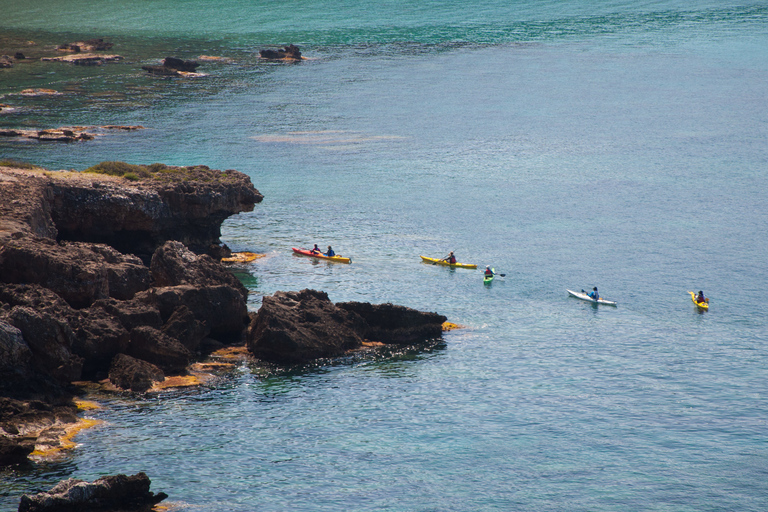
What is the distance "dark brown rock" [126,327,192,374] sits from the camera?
50.6 m

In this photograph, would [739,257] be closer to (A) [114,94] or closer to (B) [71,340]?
(B) [71,340]

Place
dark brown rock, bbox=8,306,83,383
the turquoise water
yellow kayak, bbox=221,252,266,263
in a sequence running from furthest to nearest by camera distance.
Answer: yellow kayak, bbox=221,252,266,263 → dark brown rock, bbox=8,306,83,383 → the turquoise water

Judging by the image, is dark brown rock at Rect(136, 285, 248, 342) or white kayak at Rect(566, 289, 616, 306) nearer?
dark brown rock at Rect(136, 285, 248, 342)

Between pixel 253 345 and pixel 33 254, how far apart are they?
1550 centimetres

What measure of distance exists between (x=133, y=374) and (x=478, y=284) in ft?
131

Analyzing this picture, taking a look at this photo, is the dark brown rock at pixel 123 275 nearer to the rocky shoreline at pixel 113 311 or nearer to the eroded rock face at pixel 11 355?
the rocky shoreline at pixel 113 311

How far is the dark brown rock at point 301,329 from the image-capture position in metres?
54.9

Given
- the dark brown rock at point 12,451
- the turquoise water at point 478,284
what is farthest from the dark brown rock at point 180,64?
the dark brown rock at point 12,451

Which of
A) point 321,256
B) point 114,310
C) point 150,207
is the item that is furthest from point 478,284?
point 114,310

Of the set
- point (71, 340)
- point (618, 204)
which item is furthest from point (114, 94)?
point (71, 340)

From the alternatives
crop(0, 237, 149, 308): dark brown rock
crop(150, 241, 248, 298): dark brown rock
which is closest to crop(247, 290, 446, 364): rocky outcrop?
crop(150, 241, 248, 298): dark brown rock

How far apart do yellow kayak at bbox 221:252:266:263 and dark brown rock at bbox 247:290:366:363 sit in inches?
877

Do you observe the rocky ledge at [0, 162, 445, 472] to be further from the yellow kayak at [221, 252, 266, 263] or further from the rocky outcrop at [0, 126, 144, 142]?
the rocky outcrop at [0, 126, 144, 142]

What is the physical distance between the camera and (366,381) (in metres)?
54.2
